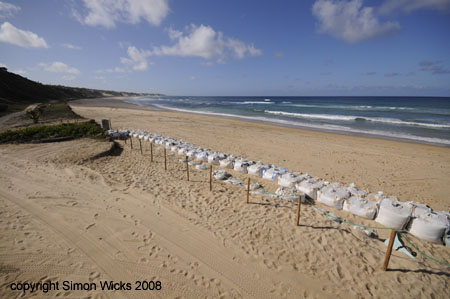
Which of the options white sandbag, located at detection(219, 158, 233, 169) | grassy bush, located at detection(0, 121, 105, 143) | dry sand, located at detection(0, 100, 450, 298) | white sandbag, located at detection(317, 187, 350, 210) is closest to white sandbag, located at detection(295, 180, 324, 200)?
white sandbag, located at detection(317, 187, 350, 210)

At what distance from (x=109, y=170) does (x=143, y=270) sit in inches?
205

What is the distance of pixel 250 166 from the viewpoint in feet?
24.9

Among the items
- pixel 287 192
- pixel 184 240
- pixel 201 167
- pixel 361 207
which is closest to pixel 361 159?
pixel 361 207

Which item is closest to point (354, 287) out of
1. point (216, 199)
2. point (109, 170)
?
point (216, 199)

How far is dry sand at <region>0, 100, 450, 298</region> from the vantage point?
3.22 m

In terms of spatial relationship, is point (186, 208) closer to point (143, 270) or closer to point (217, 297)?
point (143, 270)

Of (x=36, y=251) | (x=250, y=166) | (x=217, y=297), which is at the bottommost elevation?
(x=217, y=297)

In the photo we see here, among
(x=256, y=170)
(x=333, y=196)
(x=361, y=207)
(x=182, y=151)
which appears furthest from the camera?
(x=182, y=151)

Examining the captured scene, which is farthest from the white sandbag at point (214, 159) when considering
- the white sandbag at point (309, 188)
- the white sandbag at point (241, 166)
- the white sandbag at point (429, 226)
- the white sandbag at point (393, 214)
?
the white sandbag at point (429, 226)

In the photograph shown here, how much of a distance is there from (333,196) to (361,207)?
2.26 feet

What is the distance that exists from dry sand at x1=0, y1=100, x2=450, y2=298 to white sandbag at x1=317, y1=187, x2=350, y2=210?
1.78ft

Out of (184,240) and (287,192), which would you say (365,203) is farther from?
(184,240)

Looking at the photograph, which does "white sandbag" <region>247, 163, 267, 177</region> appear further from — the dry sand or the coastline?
the coastline

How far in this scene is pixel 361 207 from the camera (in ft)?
16.6
